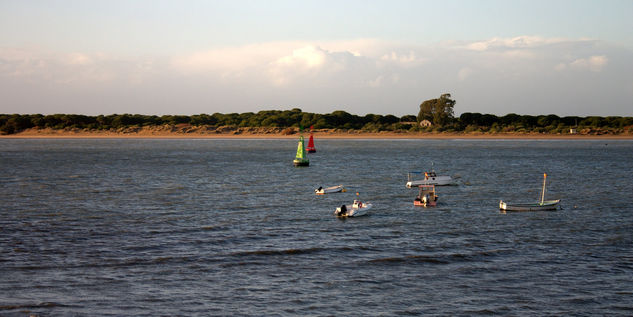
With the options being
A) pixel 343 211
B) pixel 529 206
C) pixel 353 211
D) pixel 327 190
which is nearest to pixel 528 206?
pixel 529 206

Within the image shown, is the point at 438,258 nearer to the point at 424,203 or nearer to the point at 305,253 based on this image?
the point at 305,253

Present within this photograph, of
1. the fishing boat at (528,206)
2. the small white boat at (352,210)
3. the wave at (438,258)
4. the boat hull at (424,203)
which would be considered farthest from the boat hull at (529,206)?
the wave at (438,258)

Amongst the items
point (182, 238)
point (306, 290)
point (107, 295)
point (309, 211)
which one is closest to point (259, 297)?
point (306, 290)

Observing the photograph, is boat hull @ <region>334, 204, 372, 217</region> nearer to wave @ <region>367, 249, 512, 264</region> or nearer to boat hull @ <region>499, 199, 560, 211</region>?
boat hull @ <region>499, 199, 560, 211</region>

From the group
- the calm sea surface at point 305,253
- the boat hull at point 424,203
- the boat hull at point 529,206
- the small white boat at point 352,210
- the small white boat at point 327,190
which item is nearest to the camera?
the calm sea surface at point 305,253

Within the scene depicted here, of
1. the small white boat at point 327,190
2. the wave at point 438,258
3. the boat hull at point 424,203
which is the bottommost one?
the wave at point 438,258

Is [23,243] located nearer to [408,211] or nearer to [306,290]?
[306,290]

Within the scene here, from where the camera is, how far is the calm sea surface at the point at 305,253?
22688mm

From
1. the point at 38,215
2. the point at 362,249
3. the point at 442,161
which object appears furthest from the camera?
the point at 442,161

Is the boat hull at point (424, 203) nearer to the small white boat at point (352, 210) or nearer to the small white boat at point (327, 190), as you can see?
the small white boat at point (352, 210)

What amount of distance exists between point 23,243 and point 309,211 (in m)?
20.1

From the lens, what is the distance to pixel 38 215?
42469mm

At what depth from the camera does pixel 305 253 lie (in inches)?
1200

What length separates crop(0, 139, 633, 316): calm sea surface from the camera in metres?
22.7
